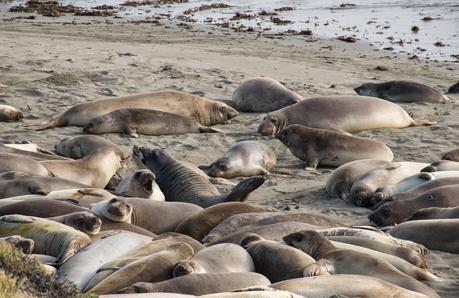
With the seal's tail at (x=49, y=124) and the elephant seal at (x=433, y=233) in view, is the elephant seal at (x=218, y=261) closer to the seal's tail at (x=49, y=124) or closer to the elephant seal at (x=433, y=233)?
the elephant seal at (x=433, y=233)

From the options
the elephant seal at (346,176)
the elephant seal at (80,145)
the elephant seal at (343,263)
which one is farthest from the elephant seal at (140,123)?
the elephant seal at (343,263)

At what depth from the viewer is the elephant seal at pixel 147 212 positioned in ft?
19.5

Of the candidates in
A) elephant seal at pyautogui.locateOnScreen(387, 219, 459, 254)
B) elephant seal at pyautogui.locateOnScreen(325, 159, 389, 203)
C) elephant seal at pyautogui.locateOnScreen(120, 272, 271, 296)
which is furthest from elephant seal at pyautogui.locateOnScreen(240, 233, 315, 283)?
elephant seal at pyautogui.locateOnScreen(325, 159, 389, 203)

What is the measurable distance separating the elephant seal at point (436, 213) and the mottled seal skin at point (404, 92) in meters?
5.71

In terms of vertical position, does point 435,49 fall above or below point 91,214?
below

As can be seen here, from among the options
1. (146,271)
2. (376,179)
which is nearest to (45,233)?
(146,271)

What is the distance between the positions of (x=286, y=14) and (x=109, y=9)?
499 centimetres

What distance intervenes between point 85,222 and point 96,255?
27.8 inches

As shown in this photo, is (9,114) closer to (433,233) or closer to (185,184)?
(185,184)

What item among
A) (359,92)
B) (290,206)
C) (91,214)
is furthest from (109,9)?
(91,214)

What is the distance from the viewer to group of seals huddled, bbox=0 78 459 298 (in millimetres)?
Result: 4562

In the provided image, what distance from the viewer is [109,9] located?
26.1 meters

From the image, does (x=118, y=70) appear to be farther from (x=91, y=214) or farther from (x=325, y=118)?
(x=91, y=214)

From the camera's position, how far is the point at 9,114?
10.2 meters
